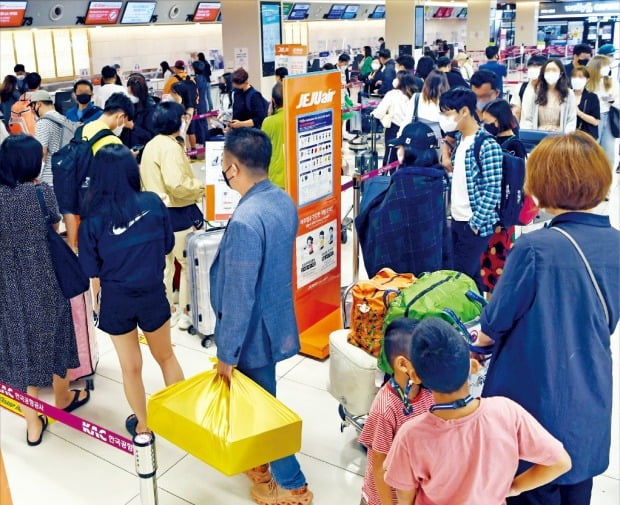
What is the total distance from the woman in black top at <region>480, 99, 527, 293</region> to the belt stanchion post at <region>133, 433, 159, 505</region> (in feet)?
8.57

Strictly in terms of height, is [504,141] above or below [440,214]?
above

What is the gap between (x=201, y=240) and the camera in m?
4.48

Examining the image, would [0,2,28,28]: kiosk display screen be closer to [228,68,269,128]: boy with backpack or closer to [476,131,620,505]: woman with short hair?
[228,68,269,128]: boy with backpack

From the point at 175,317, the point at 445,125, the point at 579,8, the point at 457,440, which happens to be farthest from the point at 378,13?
the point at 457,440

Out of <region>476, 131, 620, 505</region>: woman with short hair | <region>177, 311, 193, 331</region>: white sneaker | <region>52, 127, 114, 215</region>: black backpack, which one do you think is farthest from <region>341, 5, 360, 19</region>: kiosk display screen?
<region>476, 131, 620, 505</region>: woman with short hair

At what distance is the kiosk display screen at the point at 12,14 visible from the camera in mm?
13500

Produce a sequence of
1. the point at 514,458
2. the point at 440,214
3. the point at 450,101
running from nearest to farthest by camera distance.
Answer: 1. the point at 514,458
2. the point at 440,214
3. the point at 450,101

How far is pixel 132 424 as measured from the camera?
3617 mm

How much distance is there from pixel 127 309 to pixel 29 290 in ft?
2.13

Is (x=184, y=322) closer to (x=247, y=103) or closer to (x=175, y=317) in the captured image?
(x=175, y=317)

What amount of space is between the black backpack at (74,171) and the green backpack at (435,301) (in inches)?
92.5

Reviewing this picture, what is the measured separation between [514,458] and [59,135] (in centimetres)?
535

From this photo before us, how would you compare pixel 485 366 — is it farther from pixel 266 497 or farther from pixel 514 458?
pixel 266 497

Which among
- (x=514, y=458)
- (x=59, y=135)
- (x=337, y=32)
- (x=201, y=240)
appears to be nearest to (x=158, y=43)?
(x=337, y=32)
